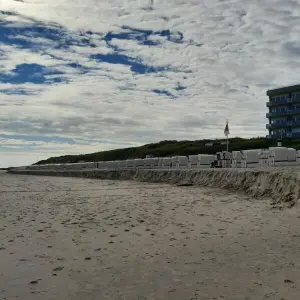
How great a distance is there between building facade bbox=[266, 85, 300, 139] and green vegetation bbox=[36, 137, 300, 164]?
3.93 meters

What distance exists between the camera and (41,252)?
5902 mm

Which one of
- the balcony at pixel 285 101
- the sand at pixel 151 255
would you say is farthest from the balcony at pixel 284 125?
the sand at pixel 151 255

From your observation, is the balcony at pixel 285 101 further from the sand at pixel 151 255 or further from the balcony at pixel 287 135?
the sand at pixel 151 255

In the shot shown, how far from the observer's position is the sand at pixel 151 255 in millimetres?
4301

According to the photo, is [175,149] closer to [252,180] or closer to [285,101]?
[285,101]

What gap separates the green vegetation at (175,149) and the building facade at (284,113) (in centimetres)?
393

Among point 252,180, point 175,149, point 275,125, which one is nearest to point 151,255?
point 252,180

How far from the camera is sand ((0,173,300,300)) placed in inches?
169

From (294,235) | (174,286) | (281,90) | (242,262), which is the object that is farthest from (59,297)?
(281,90)

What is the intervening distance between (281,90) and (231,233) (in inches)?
3060

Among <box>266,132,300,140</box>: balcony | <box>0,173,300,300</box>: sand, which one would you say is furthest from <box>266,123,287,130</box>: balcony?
<box>0,173,300,300</box>: sand

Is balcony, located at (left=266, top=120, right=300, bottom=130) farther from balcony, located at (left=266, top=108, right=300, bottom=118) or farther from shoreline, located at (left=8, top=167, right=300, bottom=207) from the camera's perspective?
shoreline, located at (left=8, top=167, right=300, bottom=207)

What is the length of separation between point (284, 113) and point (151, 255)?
7823 centimetres

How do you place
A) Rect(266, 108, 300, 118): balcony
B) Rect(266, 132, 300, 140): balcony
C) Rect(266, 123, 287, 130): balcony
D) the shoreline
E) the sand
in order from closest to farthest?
the sand < the shoreline < Rect(266, 132, 300, 140): balcony < Rect(266, 108, 300, 118): balcony < Rect(266, 123, 287, 130): balcony
